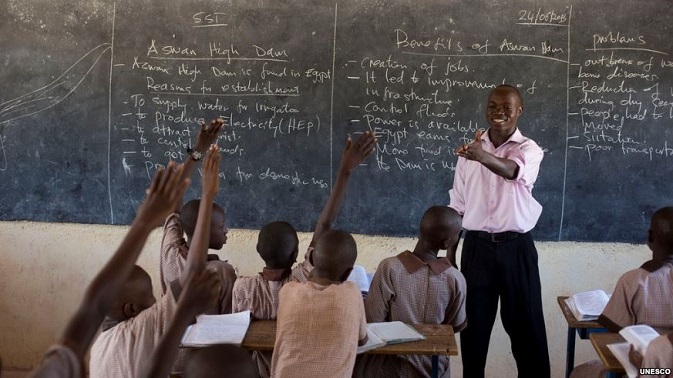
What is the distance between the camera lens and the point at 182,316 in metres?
1.63

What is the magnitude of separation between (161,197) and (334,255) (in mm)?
984

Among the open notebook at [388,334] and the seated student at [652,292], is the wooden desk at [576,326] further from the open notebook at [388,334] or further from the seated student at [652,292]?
the open notebook at [388,334]

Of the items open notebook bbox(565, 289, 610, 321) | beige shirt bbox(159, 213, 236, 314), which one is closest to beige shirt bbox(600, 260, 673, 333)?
open notebook bbox(565, 289, 610, 321)

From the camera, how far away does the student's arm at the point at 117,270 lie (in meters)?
1.56

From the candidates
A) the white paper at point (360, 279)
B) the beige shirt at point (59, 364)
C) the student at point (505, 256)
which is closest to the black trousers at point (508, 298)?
the student at point (505, 256)

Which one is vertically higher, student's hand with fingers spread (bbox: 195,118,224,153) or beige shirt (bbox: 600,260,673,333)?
student's hand with fingers spread (bbox: 195,118,224,153)

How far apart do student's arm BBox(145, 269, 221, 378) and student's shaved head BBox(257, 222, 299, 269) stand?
1283 mm

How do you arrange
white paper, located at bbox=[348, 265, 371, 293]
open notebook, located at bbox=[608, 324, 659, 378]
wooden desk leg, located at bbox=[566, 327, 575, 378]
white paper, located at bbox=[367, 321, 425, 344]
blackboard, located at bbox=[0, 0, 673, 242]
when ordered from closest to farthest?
open notebook, located at bbox=[608, 324, 659, 378]
white paper, located at bbox=[367, 321, 425, 344]
white paper, located at bbox=[348, 265, 371, 293]
wooden desk leg, located at bbox=[566, 327, 575, 378]
blackboard, located at bbox=[0, 0, 673, 242]

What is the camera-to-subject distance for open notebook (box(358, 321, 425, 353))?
8.54ft

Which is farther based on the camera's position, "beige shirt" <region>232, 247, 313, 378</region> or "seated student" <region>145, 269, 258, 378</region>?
"beige shirt" <region>232, 247, 313, 378</region>

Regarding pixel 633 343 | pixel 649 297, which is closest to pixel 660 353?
pixel 633 343

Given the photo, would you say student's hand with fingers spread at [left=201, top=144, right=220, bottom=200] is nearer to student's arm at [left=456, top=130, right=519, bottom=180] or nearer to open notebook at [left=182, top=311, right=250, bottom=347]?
open notebook at [left=182, top=311, right=250, bottom=347]

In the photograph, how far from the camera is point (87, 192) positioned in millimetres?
4484

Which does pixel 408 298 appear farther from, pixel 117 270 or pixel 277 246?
pixel 117 270
